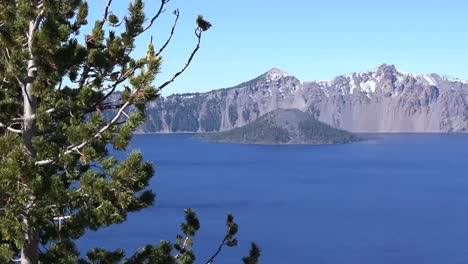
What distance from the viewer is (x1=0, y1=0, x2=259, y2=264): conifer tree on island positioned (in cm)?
927

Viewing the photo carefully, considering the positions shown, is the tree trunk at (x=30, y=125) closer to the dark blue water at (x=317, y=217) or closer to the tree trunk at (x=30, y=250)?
the tree trunk at (x=30, y=250)

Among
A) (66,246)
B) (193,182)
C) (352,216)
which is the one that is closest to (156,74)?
(66,246)

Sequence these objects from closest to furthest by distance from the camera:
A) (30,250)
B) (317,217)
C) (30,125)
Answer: (30,250), (30,125), (317,217)

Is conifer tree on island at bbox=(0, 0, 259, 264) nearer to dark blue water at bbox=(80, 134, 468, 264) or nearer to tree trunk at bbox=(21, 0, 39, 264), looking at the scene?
tree trunk at bbox=(21, 0, 39, 264)

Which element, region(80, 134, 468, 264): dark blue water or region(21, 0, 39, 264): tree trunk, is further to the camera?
region(80, 134, 468, 264): dark blue water

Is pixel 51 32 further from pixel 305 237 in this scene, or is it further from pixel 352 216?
pixel 352 216

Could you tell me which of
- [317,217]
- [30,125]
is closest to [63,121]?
[30,125]

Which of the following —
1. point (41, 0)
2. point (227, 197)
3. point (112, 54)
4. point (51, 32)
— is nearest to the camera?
point (51, 32)

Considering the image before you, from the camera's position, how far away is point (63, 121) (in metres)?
12.0

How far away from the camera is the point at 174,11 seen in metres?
9.98

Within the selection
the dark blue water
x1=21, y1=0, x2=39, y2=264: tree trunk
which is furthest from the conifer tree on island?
the dark blue water

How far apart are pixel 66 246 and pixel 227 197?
125 m

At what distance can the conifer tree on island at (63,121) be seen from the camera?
9.27m

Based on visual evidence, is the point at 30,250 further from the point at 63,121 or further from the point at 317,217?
the point at 317,217
